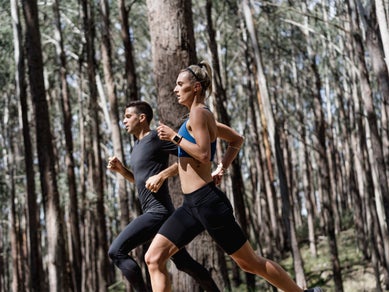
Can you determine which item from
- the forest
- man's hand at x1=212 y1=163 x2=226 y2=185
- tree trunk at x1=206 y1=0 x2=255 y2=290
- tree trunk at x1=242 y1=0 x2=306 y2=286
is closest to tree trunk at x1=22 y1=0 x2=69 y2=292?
the forest

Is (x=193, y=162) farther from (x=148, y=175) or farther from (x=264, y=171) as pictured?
(x=264, y=171)

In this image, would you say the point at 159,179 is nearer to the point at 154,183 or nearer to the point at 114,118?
the point at 154,183

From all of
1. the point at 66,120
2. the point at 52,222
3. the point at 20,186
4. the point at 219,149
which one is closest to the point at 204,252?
the point at 52,222

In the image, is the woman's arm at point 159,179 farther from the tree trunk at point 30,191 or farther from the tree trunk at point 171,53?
the tree trunk at point 30,191

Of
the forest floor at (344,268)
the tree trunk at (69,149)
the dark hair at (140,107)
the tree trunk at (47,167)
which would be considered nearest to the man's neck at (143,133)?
the dark hair at (140,107)

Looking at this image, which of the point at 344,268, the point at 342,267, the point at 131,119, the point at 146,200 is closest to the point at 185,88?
the point at 131,119

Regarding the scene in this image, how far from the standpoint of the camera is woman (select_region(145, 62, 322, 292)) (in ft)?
12.8

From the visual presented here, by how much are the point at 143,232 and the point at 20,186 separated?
78.1ft

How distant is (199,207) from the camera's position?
13.1ft

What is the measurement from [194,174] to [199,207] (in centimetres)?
21

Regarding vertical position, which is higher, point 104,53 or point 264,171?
point 104,53

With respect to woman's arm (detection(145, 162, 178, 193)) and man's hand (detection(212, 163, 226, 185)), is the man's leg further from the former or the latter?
man's hand (detection(212, 163, 226, 185))

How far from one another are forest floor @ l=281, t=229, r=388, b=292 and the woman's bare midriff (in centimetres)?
1142

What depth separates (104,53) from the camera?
643 inches
